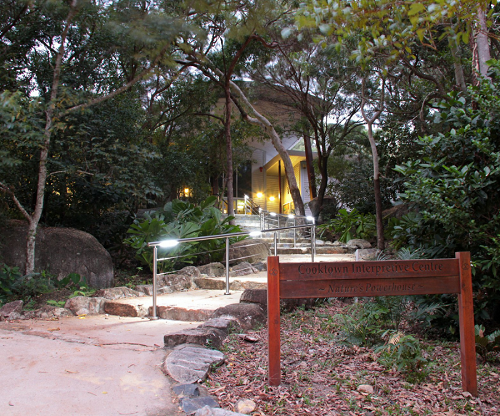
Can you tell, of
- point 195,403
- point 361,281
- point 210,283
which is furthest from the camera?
point 210,283

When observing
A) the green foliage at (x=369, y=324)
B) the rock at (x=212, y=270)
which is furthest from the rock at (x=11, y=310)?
the green foliage at (x=369, y=324)

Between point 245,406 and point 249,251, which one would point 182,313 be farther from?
point 249,251

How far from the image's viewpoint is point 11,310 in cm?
526

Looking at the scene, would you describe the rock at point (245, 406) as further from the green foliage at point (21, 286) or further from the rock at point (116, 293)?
the green foliage at point (21, 286)

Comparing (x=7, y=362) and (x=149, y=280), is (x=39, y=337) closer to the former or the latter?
(x=7, y=362)

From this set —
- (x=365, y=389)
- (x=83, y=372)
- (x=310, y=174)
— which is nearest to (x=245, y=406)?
(x=365, y=389)

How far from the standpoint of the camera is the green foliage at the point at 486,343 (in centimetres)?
325

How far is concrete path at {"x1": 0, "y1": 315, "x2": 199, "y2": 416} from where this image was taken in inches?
93.4

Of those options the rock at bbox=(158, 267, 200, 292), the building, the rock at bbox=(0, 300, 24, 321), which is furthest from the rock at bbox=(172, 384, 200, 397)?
Result: the building

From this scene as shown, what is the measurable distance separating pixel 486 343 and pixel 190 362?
246 centimetres

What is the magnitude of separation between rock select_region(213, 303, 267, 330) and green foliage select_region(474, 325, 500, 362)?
211 cm

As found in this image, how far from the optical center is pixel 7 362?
3.07 meters

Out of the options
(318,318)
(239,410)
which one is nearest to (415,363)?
(239,410)

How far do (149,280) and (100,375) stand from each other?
5.26 metres
